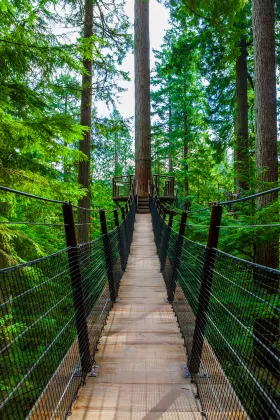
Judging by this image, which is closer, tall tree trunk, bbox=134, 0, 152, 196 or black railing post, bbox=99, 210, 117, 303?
black railing post, bbox=99, 210, 117, 303

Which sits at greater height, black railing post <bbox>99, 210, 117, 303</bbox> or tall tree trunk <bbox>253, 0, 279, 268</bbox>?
tall tree trunk <bbox>253, 0, 279, 268</bbox>

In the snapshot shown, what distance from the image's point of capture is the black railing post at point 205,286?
2275mm

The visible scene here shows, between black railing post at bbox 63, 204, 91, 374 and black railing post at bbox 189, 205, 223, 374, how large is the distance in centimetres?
86

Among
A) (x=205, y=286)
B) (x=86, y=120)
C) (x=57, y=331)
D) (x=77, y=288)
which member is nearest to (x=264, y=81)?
(x=86, y=120)

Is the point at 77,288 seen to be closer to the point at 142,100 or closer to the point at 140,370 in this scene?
the point at 140,370

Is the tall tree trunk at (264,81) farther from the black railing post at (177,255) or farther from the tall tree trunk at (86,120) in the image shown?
the tall tree trunk at (86,120)

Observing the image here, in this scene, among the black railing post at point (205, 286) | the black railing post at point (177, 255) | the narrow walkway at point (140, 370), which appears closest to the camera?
the narrow walkway at point (140, 370)

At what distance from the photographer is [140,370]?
2682 mm

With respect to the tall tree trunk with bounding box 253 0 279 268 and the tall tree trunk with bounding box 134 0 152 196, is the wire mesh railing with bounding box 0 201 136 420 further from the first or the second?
the tall tree trunk with bounding box 134 0 152 196

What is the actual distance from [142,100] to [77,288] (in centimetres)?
1377

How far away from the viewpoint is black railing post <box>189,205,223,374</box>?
2.28 meters

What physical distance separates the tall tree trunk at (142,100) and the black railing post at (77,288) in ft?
40.7

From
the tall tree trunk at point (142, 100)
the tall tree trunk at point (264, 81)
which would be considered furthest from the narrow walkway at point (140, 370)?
the tall tree trunk at point (142, 100)

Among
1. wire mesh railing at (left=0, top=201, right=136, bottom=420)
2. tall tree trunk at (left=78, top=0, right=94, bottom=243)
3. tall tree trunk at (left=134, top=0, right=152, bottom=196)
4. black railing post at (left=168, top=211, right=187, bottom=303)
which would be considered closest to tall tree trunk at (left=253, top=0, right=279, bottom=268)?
black railing post at (left=168, top=211, right=187, bottom=303)
